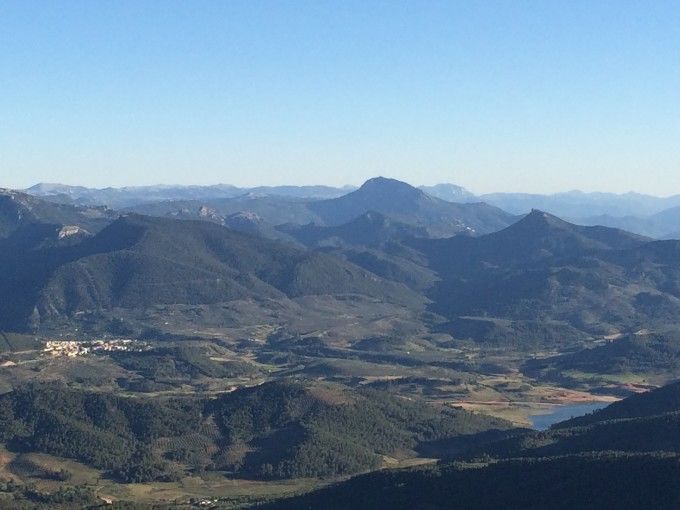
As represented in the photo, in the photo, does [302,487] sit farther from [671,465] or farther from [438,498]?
[671,465]

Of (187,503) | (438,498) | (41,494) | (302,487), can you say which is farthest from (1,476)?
(438,498)

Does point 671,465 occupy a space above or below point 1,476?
above

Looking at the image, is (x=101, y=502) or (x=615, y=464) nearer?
(x=615, y=464)

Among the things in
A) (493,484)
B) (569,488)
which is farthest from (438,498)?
(569,488)

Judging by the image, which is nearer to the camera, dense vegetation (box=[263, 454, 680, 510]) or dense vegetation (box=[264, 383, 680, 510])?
dense vegetation (box=[263, 454, 680, 510])

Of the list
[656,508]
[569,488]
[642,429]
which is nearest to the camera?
[656,508]

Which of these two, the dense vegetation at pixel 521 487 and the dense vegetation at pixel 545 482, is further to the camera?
the dense vegetation at pixel 545 482

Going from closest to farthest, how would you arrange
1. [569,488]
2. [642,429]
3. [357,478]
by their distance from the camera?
[569,488]
[357,478]
[642,429]

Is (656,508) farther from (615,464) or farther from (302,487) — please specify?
(302,487)

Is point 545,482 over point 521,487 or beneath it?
over
